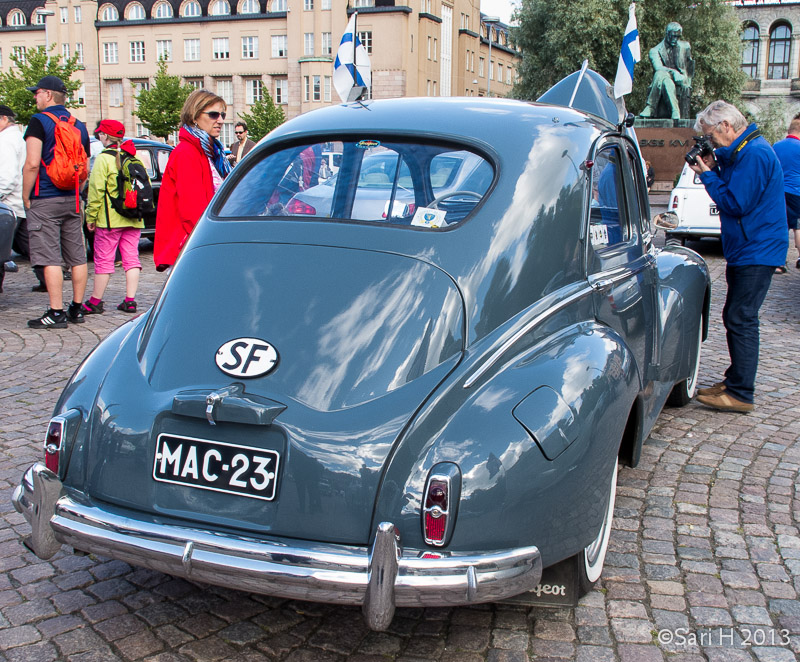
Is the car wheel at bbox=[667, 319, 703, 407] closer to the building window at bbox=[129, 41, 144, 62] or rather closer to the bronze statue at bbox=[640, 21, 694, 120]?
the bronze statue at bbox=[640, 21, 694, 120]

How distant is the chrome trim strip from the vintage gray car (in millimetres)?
10

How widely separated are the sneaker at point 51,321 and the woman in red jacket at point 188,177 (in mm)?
1914

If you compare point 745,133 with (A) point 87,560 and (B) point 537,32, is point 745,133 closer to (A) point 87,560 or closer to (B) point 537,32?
(A) point 87,560

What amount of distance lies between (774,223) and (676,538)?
2.52 meters

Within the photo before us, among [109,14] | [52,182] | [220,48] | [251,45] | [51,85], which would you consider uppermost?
[109,14]

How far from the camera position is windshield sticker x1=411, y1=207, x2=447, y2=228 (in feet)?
10.8

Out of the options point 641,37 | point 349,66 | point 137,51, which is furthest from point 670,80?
point 137,51

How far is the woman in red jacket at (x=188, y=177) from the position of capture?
6.48 m

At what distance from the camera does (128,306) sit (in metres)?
8.70

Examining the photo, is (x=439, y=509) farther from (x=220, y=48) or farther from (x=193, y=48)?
(x=193, y=48)

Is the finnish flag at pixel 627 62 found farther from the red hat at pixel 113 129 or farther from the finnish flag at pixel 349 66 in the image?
the red hat at pixel 113 129

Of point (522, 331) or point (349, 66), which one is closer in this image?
point (522, 331)

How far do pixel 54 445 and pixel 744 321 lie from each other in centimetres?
428

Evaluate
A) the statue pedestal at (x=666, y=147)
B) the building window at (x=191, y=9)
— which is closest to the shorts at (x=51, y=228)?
the statue pedestal at (x=666, y=147)
